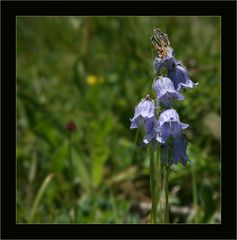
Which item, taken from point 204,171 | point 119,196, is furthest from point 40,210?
point 204,171

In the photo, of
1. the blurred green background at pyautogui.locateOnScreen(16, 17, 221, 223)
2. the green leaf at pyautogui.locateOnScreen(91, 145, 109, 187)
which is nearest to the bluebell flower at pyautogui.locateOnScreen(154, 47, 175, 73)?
the blurred green background at pyautogui.locateOnScreen(16, 17, 221, 223)

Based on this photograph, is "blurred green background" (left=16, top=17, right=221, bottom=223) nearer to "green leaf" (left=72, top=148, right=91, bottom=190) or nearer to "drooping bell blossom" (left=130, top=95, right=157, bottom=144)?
"green leaf" (left=72, top=148, right=91, bottom=190)

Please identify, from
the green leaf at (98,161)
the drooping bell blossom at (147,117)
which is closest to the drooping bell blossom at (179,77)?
the drooping bell blossom at (147,117)

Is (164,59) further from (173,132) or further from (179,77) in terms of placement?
(173,132)

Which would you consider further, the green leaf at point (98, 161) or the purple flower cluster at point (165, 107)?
the green leaf at point (98, 161)

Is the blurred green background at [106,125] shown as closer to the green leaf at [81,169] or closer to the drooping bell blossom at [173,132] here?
the green leaf at [81,169]

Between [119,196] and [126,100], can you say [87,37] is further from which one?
[119,196]

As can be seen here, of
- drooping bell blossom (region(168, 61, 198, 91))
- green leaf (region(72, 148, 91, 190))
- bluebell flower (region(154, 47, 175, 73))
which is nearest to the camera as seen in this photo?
bluebell flower (region(154, 47, 175, 73))
